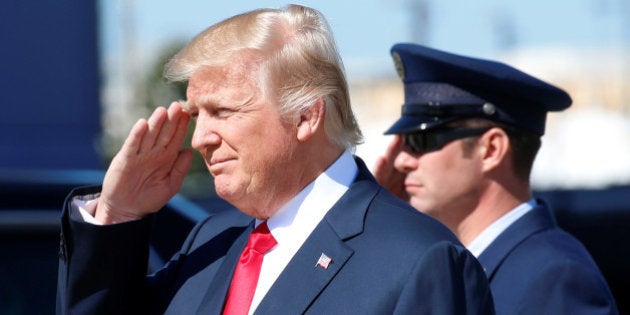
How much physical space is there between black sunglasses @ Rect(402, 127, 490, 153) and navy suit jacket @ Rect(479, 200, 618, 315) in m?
0.29

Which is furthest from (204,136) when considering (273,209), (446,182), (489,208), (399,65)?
(399,65)

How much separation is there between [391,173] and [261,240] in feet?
4.11

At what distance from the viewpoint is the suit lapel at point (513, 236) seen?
340 centimetres

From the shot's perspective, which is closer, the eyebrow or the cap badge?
the eyebrow

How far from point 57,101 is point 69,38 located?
0.36m

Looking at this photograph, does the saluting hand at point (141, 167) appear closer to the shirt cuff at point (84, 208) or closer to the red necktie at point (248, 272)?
the shirt cuff at point (84, 208)

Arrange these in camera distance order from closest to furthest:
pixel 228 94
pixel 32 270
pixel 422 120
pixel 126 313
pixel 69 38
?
pixel 228 94
pixel 126 313
pixel 32 270
pixel 422 120
pixel 69 38

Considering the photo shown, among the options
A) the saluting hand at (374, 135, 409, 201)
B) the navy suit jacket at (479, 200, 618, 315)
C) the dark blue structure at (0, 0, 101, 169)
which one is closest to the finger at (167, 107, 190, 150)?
the navy suit jacket at (479, 200, 618, 315)

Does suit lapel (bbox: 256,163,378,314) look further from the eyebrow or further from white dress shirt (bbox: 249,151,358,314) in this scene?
the eyebrow

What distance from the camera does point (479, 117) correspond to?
362 cm

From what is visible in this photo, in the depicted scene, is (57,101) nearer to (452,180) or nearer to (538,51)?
(452,180)

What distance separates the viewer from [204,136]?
8.28 ft

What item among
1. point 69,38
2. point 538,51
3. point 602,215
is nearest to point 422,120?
point 69,38

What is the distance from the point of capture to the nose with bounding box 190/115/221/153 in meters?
2.51
